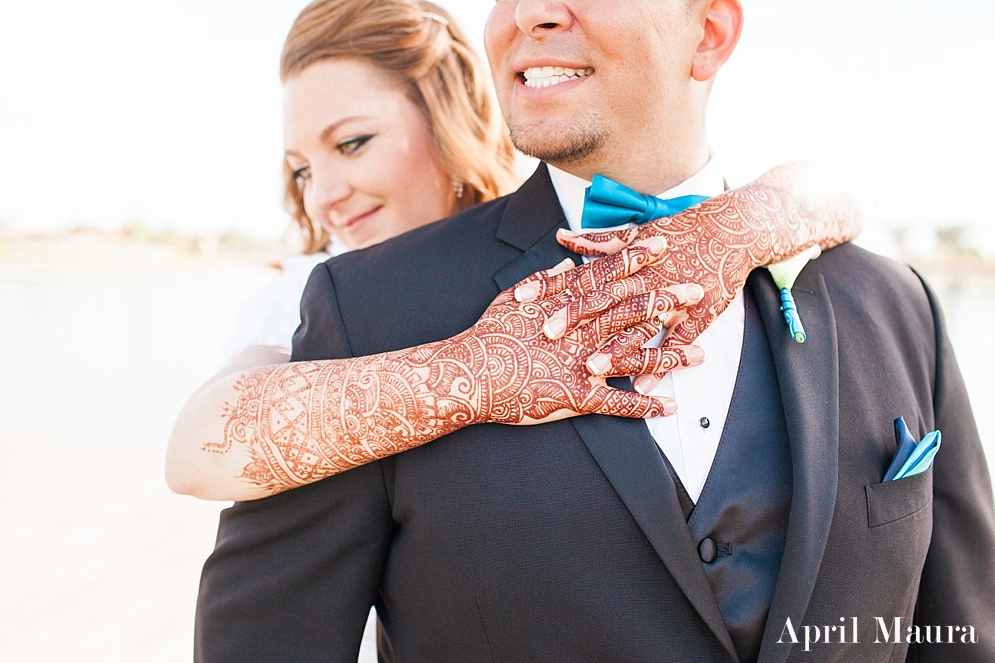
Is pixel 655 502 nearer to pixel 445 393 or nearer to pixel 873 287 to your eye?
pixel 445 393

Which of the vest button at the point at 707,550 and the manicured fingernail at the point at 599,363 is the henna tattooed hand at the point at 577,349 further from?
the vest button at the point at 707,550

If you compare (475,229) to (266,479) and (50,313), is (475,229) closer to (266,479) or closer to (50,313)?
(266,479)

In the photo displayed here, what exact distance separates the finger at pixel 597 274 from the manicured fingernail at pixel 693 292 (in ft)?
0.27

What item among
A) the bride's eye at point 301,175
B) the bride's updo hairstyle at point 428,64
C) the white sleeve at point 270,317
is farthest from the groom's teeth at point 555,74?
the bride's eye at point 301,175

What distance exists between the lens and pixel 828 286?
5.60ft

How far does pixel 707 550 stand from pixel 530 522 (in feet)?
1.04

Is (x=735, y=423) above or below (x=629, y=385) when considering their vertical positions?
below

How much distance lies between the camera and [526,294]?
1.40m

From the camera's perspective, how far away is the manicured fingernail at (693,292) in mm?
1396

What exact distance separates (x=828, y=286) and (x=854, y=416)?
33 cm

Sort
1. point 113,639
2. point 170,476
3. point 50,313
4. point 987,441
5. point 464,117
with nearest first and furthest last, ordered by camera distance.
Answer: point 170,476 < point 464,117 < point 113,639 < point 987,441 < point 50,313

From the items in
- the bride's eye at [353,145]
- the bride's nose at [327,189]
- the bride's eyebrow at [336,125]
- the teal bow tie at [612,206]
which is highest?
the bride's eyebrow at [336,125]

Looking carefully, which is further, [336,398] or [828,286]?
[828,286]

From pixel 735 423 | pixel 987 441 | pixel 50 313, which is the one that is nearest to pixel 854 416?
pixel 735 423
